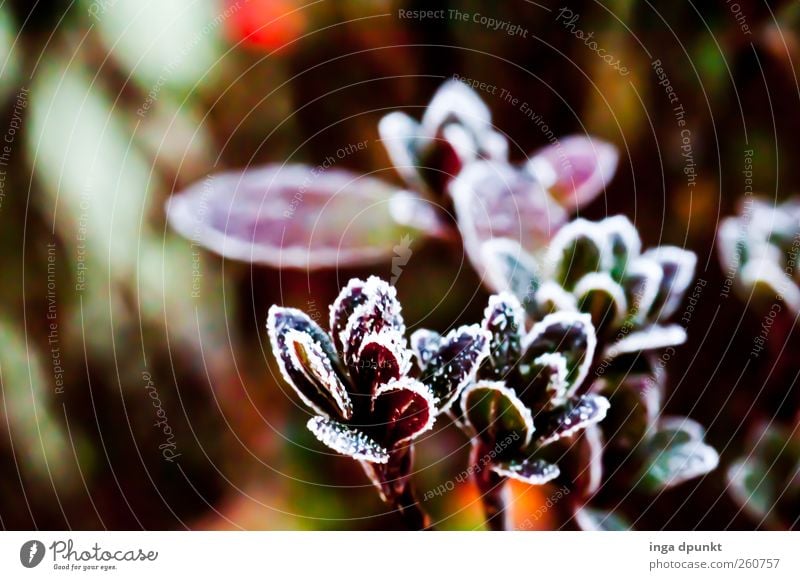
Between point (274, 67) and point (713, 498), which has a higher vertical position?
point (274, 67)

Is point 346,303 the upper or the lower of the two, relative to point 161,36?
lower

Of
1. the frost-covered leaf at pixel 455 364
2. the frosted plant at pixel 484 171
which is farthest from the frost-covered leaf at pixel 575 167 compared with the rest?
the frost-covered leaf at pixel 455 364

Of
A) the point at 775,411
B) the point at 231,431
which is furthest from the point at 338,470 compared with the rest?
the point at 775,411

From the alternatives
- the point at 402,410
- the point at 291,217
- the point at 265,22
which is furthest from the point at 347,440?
the point at 265,22

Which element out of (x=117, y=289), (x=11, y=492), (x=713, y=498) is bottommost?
(x=713, y=498)

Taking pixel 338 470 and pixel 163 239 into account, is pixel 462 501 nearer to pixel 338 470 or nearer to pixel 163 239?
pixel 338 470

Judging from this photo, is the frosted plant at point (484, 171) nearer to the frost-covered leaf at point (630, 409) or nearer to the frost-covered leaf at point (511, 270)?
the frost-covered leaf at point (511, 270)
